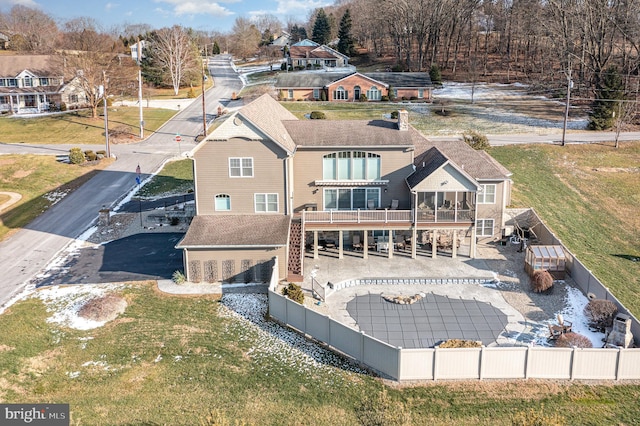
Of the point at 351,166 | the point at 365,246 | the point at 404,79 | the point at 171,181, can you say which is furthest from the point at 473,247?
the point at 404,79

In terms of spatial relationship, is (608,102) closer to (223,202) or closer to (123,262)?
(223,202)

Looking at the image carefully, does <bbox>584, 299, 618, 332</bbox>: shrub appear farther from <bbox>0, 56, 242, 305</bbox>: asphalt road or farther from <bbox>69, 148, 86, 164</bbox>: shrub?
<bbox>69, 148, 86, 164</bbox>: shrub

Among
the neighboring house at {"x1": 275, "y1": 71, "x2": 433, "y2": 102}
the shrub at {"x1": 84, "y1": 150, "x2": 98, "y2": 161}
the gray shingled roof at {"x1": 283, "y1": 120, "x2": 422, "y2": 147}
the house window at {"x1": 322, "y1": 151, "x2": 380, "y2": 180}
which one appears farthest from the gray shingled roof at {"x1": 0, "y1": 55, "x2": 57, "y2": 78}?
the house window at {"x1": 322, "y1": 151, "x2": 380, "y2": 180}

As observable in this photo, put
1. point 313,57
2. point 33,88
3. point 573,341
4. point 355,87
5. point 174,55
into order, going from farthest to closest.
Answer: point 313,57 < point 174,55 < point 355,87 < point 33,88 < point 573,341

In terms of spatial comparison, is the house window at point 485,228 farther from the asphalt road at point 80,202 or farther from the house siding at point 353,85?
the house siding at point 353,85

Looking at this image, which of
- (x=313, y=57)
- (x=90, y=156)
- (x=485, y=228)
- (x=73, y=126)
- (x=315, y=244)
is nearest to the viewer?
(x=315, y=244)
